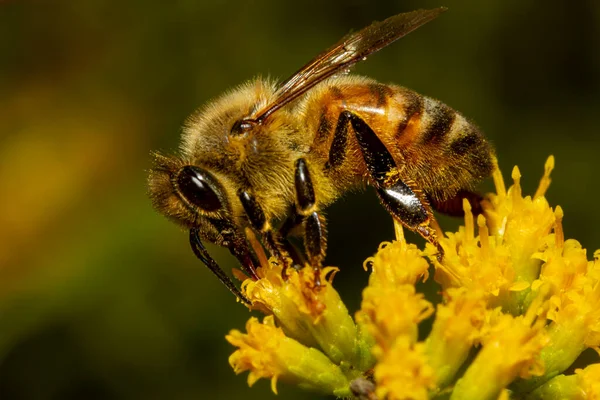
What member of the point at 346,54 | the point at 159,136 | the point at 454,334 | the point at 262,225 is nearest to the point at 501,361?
the point at 454,334

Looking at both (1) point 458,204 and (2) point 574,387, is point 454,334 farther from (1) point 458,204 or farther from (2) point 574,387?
(1) point 458,204

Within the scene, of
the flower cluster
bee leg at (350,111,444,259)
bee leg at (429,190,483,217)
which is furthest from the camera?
bee leg at (429,190,483,217)

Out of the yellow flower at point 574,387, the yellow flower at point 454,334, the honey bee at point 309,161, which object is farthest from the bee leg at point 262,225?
the yellow flower at point 574,387

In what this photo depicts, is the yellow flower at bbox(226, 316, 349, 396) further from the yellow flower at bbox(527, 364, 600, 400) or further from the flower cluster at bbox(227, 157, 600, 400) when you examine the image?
the yellow flower at bbox(527, 364, 600, 400)

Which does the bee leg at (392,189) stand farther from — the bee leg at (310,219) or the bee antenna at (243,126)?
the bee antenna at (243,126)

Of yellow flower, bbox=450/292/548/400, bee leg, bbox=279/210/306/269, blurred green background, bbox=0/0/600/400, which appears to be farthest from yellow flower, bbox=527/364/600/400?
blurred green background, bbox=0/0/600/400
